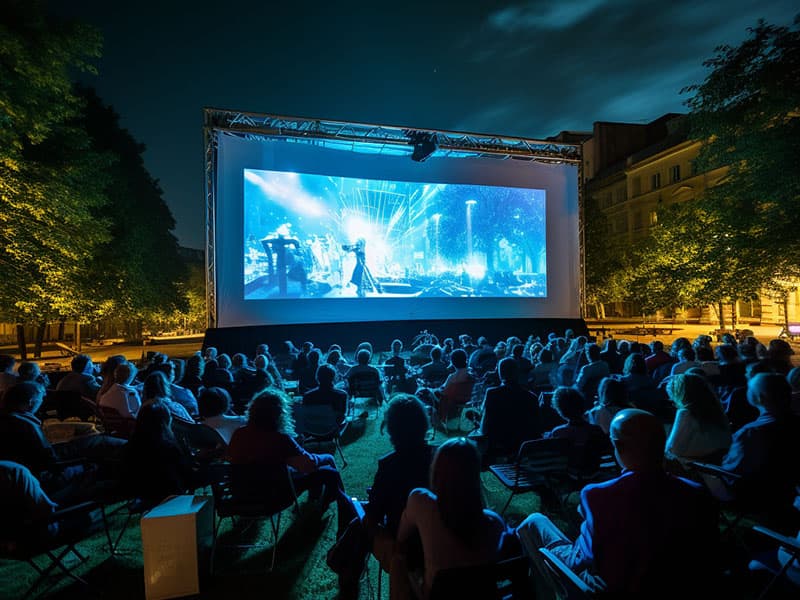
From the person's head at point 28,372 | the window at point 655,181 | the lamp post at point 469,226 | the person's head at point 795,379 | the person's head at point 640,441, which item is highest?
the window at point 655,181

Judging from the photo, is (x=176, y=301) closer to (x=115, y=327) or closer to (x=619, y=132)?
(x=115, y=327)

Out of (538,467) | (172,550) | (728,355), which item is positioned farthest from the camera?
(728,355)

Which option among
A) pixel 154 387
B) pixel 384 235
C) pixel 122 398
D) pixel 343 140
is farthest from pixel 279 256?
pixel 154 387

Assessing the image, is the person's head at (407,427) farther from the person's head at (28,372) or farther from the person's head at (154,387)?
the person's head at (28,372)

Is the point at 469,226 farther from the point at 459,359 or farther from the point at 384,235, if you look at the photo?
the point at 459,359

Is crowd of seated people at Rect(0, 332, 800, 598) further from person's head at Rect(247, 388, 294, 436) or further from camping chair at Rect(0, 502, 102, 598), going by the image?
camping chair at Rect(0, 502, 102, 598)

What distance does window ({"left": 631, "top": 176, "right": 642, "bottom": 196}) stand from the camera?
35.5 meters

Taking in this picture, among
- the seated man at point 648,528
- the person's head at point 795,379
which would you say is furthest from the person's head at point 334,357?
the seated man at point 648,528

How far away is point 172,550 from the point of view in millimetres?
2404

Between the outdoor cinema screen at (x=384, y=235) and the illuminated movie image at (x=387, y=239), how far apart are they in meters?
0.03

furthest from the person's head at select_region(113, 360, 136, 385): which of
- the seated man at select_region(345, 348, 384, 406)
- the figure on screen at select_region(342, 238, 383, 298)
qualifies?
the figure on screen at select_region(342, 238, 383, 298)

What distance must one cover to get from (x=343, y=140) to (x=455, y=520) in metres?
12.5

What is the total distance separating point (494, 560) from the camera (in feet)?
5.27

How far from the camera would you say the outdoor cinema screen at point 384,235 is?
12.1m
